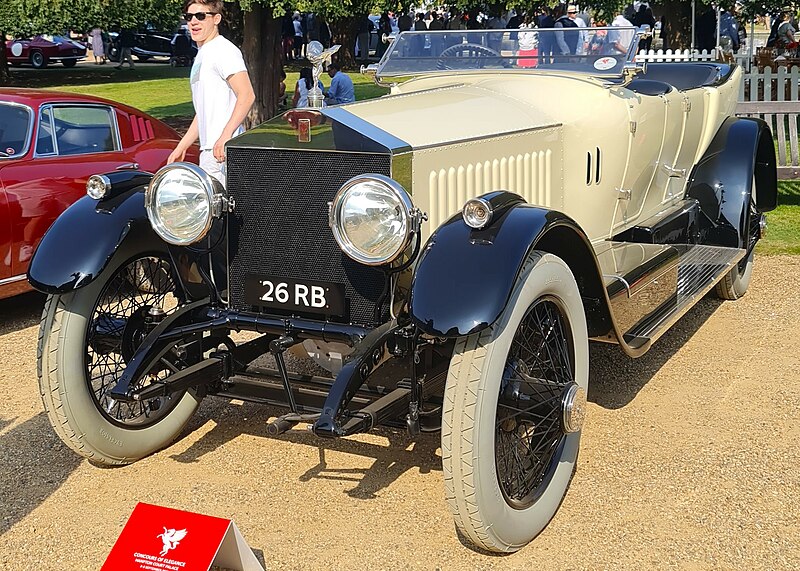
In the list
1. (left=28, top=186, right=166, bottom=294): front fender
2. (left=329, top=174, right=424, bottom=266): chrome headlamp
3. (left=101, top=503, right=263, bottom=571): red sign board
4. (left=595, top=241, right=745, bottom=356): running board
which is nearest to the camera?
(left=101, top=503, right=263, bottom=571): red sign board

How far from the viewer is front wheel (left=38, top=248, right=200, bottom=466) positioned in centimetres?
354

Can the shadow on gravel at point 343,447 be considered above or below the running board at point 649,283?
below

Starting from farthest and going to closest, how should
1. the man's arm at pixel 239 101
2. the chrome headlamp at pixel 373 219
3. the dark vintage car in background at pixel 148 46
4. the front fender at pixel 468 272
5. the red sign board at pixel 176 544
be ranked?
the dark vintage car in background at pixel 148 46 → the man's arm at pixel 239 101 → the chrome headlamp at pixel 373 219 → the front fender at pixel 468 272 → the red sign board at pixel 176 544

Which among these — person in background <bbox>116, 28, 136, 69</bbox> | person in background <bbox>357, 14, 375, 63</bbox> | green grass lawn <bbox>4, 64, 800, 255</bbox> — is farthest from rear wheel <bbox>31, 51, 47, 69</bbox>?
person in background <bbox>357, 14, 375, 63</bbox>

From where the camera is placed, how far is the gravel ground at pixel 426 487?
10.4 feet

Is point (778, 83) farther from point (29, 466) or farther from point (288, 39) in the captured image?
point (288, 39)

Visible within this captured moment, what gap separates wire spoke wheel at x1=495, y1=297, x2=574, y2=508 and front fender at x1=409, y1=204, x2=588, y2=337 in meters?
0.25

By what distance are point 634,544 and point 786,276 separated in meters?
4.19

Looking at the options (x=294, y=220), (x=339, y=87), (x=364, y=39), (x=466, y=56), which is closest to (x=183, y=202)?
(x=294, y=220)

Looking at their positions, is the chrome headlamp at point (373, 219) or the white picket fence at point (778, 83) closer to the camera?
the chrome headlamp at point (373, 219)

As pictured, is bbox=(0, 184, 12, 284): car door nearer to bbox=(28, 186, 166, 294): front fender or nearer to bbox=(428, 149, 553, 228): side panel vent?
bbox=(28, 186, 166, 294): front fender

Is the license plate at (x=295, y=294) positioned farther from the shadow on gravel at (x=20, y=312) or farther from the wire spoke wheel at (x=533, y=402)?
the shadow on gravel at (x=20, y=312)

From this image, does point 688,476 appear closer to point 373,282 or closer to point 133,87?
point 373,282

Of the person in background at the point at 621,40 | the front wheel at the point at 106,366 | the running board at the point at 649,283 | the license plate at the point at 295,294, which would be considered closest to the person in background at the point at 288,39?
the person in background at the point at 621,40
